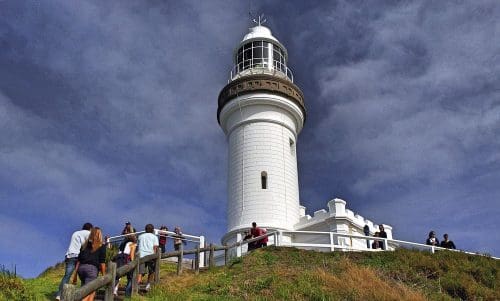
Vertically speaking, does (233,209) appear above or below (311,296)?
above

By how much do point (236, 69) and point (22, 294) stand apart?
1835 centimetres

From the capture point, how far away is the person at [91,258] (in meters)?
10.1

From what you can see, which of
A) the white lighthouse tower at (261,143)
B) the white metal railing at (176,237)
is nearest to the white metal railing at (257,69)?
the white lighthouse tower at (261,143)

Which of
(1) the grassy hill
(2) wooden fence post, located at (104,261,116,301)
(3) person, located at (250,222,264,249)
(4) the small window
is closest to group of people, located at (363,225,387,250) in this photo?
(1) the grassy hill

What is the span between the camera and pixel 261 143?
24.0 m

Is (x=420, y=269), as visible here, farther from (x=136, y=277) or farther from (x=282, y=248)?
(x=136, y=277)

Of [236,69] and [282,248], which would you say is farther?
[236,69]

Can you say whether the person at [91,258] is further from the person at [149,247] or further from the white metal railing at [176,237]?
the white metal railing at [176,237]

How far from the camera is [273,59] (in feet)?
90.1

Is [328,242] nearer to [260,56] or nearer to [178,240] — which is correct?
[178,240]

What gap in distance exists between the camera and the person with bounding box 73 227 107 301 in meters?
10.1

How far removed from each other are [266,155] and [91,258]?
14.2 meters

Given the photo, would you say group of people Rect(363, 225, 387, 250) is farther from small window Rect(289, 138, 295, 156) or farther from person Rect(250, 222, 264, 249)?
small window Rect(289, 138, 295, 156)

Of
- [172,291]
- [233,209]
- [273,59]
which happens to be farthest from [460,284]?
[273,59]
